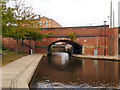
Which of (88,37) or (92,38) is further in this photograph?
(88,37)

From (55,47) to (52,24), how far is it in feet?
124

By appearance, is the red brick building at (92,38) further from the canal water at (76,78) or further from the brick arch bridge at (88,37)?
the canal water at (76,78)

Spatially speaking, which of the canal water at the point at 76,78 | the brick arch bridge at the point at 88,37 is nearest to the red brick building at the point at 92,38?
the brick arch bridge at the point at 88,37

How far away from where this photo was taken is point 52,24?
86.4 metres

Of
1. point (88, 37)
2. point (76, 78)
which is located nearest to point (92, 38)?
point (88, 37)

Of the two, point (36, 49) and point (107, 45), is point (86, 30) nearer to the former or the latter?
point (107, 45)

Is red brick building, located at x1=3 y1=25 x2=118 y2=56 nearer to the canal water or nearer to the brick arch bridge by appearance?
the brick arch bridge

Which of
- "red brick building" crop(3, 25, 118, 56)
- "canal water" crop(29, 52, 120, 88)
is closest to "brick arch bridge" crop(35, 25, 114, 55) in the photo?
"red brick building" crop(3, 25, 118, 56)

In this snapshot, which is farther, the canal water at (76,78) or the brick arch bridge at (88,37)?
the brick arch bridge at (88,37)

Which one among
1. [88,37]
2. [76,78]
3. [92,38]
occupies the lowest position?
[76,78]

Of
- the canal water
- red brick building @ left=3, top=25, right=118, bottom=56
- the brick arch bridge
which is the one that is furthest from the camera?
the brick arch bridge

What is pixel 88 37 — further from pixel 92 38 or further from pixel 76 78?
pixel 76 78

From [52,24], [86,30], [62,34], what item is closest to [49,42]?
[62,34]

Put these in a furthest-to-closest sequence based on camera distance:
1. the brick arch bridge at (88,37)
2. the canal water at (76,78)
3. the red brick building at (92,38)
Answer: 1. the brick arch bridge at (88,37)
2. the red brick building at (92,38)
3. the canal water at (76,78)
